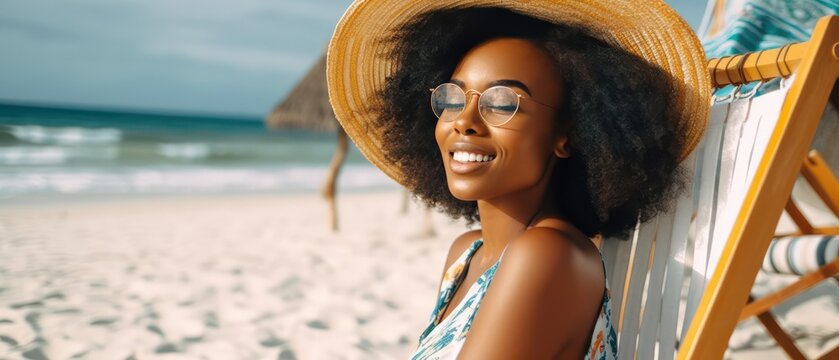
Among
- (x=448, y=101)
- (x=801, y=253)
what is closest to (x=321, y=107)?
(x=801, y=253)

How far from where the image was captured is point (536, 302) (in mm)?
1206

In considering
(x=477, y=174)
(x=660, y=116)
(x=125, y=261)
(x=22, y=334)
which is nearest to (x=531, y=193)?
(x=477, y=174)

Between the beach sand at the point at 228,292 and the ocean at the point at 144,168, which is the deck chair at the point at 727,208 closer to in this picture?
the beach sand at the point at 228,292

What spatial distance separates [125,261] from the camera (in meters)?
5.48

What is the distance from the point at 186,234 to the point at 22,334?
387 cm

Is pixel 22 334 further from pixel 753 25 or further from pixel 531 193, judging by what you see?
pixel 753 25

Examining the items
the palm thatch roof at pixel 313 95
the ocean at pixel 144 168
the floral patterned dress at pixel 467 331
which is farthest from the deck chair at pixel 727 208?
the ocean at pixel 144 168

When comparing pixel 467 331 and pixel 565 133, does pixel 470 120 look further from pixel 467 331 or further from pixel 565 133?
pixel 467 331

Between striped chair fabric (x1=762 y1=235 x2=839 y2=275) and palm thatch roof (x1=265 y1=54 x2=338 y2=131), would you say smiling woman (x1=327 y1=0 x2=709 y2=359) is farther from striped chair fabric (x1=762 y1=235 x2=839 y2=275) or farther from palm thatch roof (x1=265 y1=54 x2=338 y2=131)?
palm thatch roof (x1=265 y1=54 x2=338 y2=131)

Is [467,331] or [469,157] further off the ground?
[469,157]

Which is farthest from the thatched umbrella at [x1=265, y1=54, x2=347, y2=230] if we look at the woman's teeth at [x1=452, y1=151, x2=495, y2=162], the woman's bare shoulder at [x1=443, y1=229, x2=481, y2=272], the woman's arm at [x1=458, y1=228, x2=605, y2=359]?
the woman's arm at [x1=458, y1=228, x2=605, y2=359]

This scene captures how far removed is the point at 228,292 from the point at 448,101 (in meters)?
3.36

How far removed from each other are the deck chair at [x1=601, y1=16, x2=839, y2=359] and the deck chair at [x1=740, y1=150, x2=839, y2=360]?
18 cm

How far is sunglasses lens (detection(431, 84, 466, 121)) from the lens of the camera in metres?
1.51
